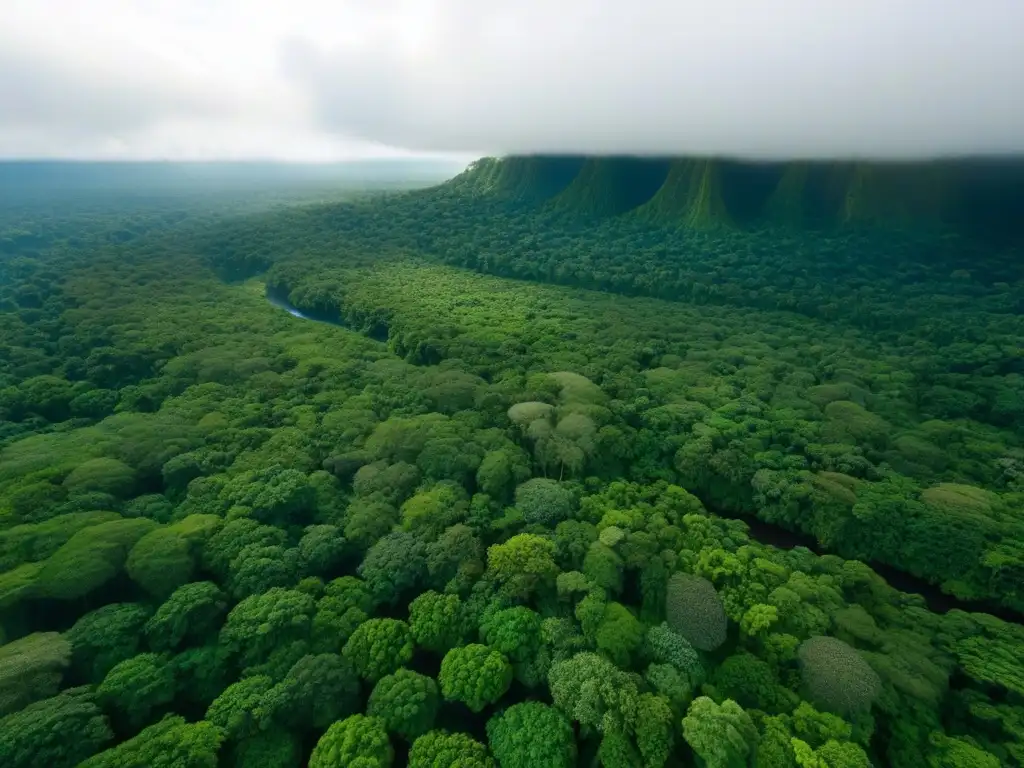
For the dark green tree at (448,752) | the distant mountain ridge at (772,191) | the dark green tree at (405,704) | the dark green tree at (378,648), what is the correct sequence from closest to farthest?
the dark green tree at (448,752) < the dark green tree at (405,704) < the dark green tree at (378,648) < the distant mountain ridge at (772,191)

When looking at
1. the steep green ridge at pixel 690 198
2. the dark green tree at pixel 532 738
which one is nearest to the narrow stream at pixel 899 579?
the dark green tree at pixel 532 738

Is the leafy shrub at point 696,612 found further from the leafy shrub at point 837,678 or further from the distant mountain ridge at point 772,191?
the distant mountain ridge at point 772,191

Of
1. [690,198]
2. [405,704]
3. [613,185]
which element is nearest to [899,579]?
[405,704]

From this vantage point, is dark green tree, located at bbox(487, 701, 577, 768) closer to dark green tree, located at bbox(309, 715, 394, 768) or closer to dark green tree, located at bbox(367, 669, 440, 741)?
dark green tree, located at bbox(367, 669, 440, 741)

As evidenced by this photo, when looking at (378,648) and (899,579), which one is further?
(899,579)

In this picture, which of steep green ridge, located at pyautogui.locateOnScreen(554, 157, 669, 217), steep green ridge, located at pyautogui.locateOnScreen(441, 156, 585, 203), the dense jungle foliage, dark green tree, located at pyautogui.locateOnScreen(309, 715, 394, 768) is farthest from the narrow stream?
steep green ridge, located at pyautogui.locateOnScreen(441, 156, 585, 203)

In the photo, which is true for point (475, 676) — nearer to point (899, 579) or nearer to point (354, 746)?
point (354, 746)

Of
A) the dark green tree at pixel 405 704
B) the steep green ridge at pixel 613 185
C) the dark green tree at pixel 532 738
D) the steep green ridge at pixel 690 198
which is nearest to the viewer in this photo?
the dark green tree at pixel 532 738
